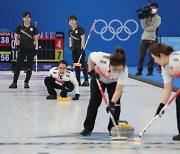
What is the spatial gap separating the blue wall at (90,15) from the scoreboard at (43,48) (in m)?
1.23

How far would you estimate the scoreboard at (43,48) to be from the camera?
1981 centimetres

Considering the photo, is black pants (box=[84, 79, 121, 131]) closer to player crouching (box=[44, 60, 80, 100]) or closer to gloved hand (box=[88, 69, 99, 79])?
gloved hand (box=[88, 69, 99, 79])

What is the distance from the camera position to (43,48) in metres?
20.0

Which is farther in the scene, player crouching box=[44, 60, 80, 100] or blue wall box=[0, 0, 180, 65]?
blue wall box=[0, 0, 180, 65]

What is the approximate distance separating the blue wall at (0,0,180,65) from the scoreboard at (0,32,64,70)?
1225mm

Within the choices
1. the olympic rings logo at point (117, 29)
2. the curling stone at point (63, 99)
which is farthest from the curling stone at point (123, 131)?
the olympic rings logo at point (117, 29)

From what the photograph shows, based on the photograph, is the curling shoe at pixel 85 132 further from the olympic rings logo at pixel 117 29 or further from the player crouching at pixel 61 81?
the olympic rings logo at pixel 117 29

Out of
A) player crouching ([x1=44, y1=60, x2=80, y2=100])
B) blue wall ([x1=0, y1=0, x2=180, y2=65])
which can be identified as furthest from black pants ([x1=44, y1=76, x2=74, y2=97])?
blue wall ([x1=0, y1=0, x2=180, y2=65])

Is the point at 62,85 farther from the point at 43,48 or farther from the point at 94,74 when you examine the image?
the point at 43,48

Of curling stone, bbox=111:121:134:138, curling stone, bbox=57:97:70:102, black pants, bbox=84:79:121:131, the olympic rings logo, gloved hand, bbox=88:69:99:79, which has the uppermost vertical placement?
the olympic rings logo

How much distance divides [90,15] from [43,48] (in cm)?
244

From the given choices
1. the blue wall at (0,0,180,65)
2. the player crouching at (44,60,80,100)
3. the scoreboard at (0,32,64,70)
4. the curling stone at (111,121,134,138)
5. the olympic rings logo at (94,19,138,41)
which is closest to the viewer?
the curling stone at (111,121,134,138)

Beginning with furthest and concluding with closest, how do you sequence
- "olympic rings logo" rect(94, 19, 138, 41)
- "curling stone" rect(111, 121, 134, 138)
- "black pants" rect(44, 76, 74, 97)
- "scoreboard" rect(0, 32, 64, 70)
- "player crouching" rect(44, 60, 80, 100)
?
"olympic rings logo" rect(94, 19, 138, 41), "scoreboard" rect(0, 32, 64, 70), "black pants" rect(44, 76, 74, 97), "player crouching" rect(44, 60, 80, 100), "curling stone" rect(111, 121, 134, 138)

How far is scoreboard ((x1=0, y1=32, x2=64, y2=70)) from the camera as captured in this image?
19812mm
